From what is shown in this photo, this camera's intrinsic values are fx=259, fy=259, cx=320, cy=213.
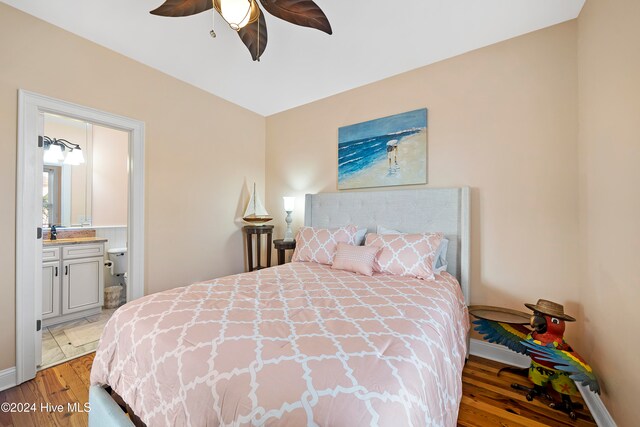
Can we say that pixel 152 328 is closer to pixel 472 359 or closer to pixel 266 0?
pixel 266 0

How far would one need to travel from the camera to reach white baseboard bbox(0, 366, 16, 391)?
180cm

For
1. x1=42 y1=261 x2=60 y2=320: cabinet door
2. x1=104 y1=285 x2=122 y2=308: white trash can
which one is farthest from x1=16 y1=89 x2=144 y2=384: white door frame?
x1=104 y1=285 x2=122 y2=308: white trash can

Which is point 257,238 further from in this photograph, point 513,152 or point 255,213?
point 513,152

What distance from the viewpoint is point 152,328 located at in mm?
1157

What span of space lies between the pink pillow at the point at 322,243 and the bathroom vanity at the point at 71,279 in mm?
2463

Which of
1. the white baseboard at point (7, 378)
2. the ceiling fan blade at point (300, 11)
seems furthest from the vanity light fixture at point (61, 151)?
the ceiling fan blade at point (300, 11)

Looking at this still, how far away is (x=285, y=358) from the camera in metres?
0.89

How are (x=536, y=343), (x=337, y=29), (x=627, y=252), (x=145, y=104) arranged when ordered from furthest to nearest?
(x=145, y=104) < (x=337, y=29) < (x=536, y=343) < (x=627, y=252)

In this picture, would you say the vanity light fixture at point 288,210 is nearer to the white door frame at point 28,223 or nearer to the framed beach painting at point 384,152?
the framed beach painting at point 384,152

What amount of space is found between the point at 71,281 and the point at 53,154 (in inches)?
72.3

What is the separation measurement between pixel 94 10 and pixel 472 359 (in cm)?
402

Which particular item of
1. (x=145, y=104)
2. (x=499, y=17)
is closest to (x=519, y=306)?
(x=499, y=17)

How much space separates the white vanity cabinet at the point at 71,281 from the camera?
8.95ft

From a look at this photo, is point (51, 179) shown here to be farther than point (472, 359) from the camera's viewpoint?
Yes
